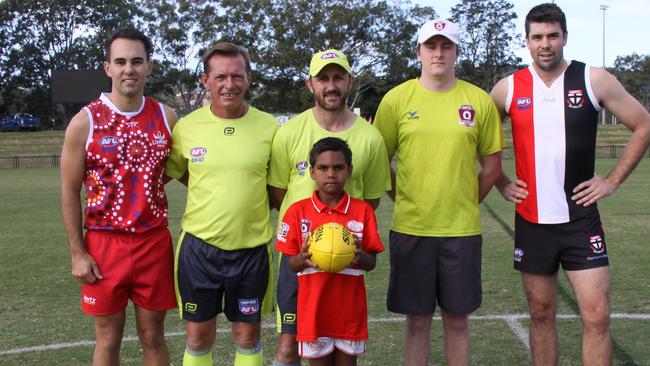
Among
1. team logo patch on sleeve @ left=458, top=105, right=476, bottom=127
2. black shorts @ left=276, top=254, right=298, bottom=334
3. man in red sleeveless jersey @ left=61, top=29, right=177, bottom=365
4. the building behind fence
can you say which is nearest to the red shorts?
man in red sleeveless jersey @ left=61, top=29, right=177, bottom=365

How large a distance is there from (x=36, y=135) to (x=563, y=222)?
45.7 m

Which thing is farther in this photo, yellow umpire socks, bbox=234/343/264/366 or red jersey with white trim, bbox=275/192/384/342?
yellow umpire socks, bbox=234/343/264/366

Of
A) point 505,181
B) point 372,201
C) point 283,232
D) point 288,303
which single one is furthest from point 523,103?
point 288,303

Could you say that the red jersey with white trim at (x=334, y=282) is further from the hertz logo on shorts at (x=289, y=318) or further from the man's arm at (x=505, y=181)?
the man's arm at (x=505, y=181)

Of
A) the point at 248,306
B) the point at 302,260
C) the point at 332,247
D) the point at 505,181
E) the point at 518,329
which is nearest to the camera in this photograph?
the point at 332,247

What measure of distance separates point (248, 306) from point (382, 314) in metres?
2.47

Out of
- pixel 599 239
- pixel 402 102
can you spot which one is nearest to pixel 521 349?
pixel 599 239

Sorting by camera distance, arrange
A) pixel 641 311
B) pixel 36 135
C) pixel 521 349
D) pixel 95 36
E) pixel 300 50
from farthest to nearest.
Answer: pixel 95 36 < pixel 300 50 < pixel 36 135 < pixel 641 311 < pixel 521 349

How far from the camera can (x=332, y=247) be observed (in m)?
3.72

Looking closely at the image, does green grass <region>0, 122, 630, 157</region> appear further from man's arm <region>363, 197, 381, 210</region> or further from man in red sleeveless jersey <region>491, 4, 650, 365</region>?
man's arm <region>363, 197, 381, 210</region>

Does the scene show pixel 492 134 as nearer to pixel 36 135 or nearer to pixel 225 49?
pixel 225 49

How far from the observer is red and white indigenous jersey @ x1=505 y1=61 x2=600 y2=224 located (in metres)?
4.31

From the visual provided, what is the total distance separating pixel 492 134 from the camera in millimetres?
4367

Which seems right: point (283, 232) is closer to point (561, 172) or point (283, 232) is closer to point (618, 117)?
point (561, 172)
